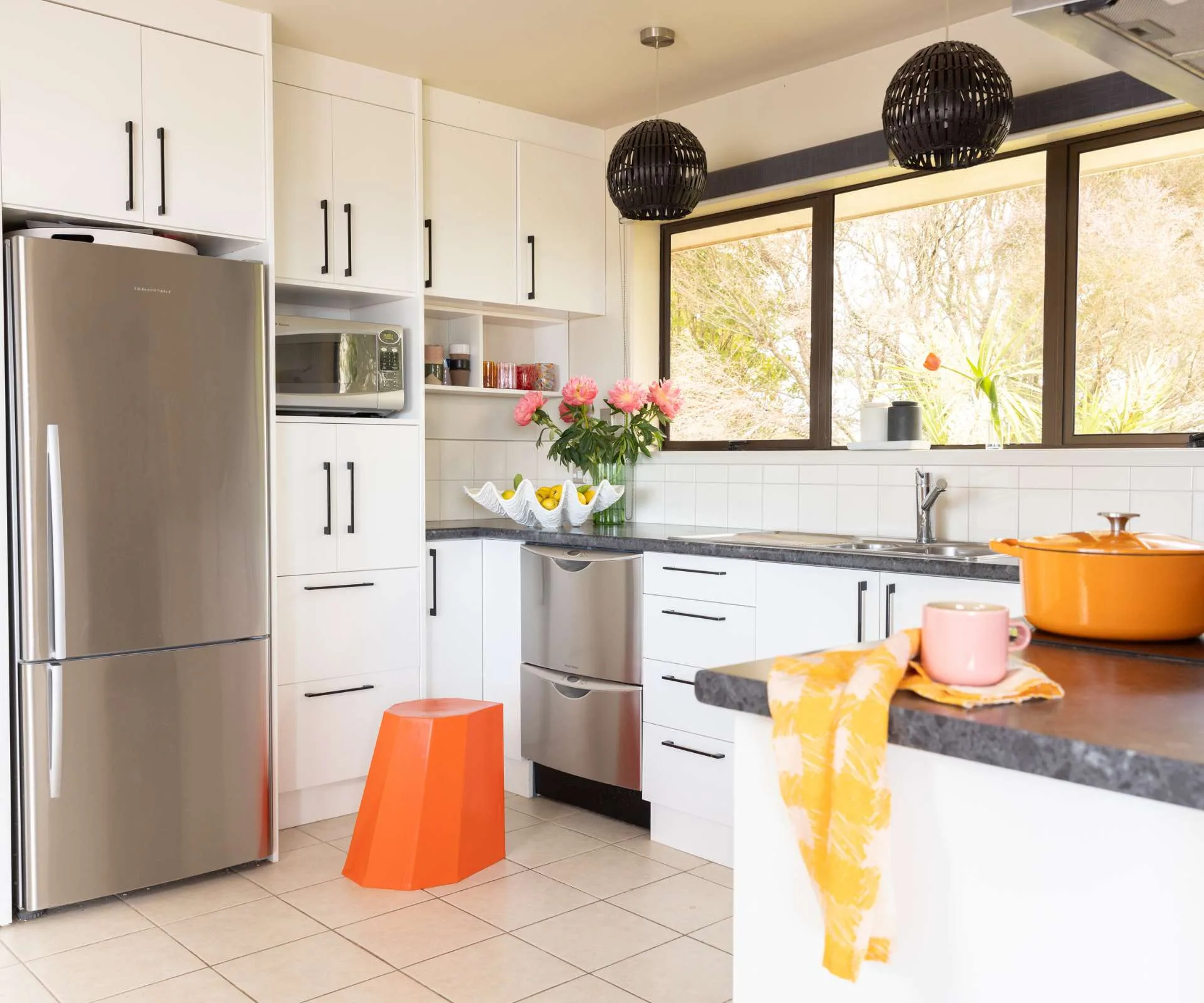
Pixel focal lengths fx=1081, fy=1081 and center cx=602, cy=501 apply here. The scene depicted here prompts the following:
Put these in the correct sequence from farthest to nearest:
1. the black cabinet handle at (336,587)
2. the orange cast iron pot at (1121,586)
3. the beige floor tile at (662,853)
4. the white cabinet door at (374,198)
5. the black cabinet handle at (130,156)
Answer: the white cabinet door at (374,198) < the black cabinet handle at (336,587) < the beige floor tile at (662,853) < the black cabinet handle at (130,156) < the orange cast iron pot at (1121,586)

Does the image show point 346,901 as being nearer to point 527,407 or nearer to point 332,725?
point 332,725

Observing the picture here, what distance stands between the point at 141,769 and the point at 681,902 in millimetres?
1454

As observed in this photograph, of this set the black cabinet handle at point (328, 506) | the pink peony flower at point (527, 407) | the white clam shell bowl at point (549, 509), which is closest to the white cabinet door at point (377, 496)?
the black cabinet handle at point (328, 506)

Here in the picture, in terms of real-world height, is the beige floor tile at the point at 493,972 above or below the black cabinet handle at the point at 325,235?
below

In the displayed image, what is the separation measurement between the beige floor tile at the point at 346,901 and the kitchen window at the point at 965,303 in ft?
6.54

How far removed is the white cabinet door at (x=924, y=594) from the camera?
249cm

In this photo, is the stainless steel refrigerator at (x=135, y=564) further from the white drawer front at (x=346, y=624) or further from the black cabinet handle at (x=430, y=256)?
the black cabinet handle at (x=430, y=256)

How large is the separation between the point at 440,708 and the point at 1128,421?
214 cm

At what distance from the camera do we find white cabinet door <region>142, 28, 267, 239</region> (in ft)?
9.59

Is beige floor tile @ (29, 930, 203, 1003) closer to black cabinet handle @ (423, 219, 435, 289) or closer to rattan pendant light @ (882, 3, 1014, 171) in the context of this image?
black cabinet handle @ (423, 219, 435, 289)

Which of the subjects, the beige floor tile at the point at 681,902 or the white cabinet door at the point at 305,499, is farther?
the white cabinet door at the point at 305,499

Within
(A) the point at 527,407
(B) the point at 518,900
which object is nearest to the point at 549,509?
(A) the point at 527,407

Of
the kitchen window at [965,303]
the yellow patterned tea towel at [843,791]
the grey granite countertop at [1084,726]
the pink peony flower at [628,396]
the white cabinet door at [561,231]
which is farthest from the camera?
the white cabinet door at [561,231]

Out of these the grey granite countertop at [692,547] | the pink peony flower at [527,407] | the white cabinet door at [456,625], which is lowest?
the white cabinet door at [456,625]
